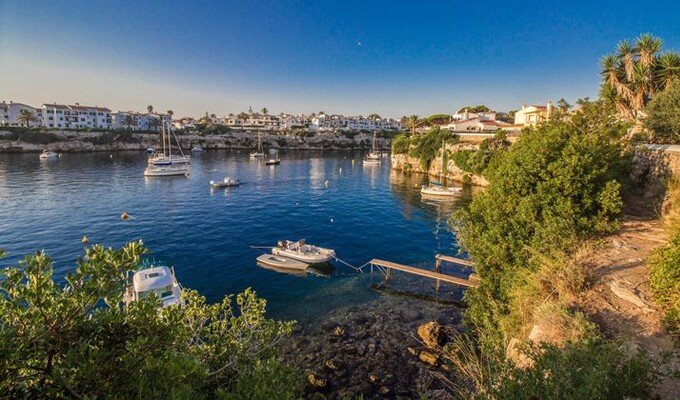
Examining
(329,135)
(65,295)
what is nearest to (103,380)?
(65,295)

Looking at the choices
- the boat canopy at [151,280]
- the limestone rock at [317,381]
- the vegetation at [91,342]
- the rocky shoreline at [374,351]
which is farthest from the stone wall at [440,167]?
the vegetation at [91,342]

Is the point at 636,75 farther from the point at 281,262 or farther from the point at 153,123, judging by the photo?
the point at 153,123

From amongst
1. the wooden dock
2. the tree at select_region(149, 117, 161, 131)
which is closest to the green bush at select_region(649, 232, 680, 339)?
the wooden dock

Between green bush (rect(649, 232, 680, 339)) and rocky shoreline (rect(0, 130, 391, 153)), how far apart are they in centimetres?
15376

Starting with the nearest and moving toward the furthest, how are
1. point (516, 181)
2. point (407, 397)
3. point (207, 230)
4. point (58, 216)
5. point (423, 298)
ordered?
point (407, 397), point (516, 181), point (423, 298), point (207, 230), point (58, 216)

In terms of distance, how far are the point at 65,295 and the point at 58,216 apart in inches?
1902

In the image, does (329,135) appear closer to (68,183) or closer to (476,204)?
(68,183)

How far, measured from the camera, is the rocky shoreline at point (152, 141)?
113125 mm

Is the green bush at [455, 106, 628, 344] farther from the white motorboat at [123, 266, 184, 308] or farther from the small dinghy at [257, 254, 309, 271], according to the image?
the white motorboat at [123, 266, 184, 308]

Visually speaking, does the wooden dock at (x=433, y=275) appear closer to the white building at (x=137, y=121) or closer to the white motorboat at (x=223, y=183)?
the white motorboat at (x=223, y=183)

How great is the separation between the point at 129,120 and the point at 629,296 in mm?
191393

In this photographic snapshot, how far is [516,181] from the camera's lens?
1758 cm

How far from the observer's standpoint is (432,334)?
738 inches

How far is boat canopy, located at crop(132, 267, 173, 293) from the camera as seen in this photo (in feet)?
63.7
